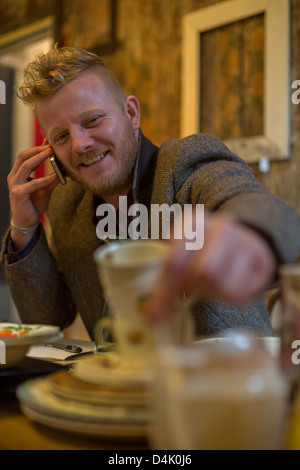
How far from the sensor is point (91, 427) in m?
0.53

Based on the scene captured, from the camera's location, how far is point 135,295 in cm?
52

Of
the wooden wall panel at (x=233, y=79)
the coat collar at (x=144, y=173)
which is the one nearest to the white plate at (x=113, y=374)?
the coat collar at (x=144, y=173)

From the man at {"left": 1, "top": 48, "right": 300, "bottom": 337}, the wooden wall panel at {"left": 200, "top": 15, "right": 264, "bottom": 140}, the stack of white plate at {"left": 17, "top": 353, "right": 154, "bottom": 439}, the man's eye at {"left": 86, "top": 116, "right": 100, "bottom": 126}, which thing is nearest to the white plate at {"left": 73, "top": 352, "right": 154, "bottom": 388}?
the stack of white plate at {"left": 17, "top": 353, "right": 154, "bottom": 439}

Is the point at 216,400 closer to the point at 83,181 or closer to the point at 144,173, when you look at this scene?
the point at 144,173

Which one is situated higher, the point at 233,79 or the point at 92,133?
the point at 233,79

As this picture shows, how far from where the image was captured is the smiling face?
1.54 metres

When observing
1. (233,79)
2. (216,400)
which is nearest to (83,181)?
(233,79)

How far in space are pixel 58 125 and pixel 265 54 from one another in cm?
108

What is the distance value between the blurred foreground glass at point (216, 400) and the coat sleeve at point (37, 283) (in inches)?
48.5

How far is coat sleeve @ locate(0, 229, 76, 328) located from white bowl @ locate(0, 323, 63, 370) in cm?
77

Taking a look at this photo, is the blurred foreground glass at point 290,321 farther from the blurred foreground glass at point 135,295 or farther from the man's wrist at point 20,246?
the man's wrist at point 20,246

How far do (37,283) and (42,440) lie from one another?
3.67ft

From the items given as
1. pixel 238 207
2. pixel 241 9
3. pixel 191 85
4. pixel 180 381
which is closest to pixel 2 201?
pixel 191 85
